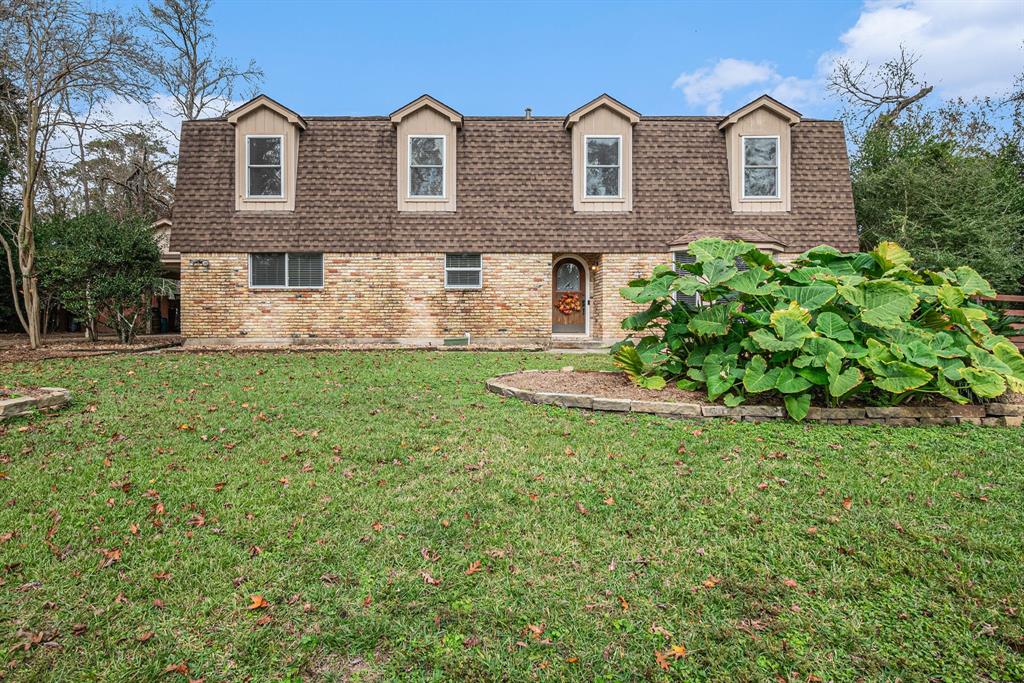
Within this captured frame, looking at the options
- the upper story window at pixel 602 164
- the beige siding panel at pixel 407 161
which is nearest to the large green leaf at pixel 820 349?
the upper story window at pixel 602 164

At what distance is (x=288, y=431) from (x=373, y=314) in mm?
8756

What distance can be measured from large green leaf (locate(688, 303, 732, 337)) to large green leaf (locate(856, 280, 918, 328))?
3.92 feet

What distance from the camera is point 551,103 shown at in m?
15.8

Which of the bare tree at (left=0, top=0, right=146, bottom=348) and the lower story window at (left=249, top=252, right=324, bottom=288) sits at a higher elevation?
the bare tree at (left=0, top=0, right=146, bottom=348)

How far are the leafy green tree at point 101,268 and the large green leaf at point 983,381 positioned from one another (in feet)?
50.4

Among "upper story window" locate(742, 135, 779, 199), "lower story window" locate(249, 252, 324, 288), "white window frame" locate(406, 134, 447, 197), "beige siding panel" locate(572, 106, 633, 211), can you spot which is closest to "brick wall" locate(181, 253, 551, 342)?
"lower story window" locate(249, 252, 324, 288)

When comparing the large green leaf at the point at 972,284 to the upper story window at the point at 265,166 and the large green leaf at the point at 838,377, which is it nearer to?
the large green leaf at the point at 838,377

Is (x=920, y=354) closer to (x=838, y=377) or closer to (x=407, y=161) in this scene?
(x=838, y=377)

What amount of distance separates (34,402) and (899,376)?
853 cm

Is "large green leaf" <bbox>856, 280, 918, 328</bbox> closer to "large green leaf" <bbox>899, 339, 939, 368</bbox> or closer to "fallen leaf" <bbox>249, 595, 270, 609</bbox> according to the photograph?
"large green leaf" <bbox>899, 339, 939, 368</bbox>

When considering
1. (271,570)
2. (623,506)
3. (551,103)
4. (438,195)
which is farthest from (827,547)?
(551,103)

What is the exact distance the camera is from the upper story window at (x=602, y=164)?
13.9 m

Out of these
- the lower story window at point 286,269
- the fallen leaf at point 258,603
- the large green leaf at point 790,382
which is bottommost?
the fallen leaf at point 258,603

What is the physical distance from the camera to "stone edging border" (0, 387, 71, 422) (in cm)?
537
